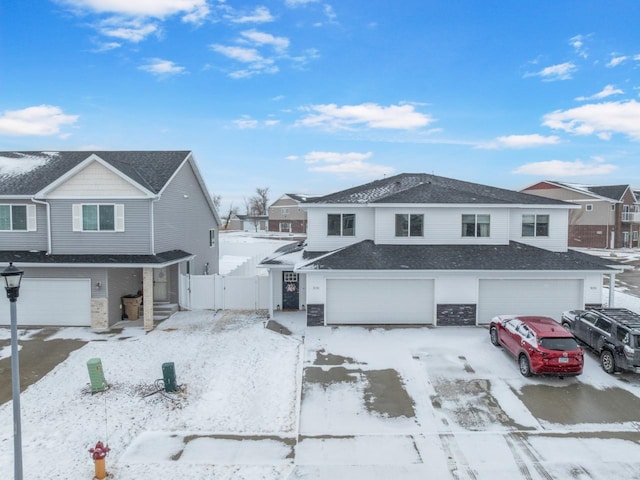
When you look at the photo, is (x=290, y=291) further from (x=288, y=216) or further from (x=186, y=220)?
(x=288, y=216)

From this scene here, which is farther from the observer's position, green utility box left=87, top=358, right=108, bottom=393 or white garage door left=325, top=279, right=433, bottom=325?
white garage door left=325, top=279, right=433, bottom=325

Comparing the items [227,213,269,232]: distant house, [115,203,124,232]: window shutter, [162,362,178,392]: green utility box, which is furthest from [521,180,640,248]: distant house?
[227,213,269,232]: distant house

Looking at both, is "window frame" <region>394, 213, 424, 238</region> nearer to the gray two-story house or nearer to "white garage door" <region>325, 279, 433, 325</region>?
"white garage door" <region>325, 279, 433, 325</region>

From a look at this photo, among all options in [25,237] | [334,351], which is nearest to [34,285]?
[25,237]

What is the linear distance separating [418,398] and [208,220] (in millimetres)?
19242

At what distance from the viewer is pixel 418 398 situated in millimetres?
11516

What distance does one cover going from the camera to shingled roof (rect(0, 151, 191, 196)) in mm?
19156

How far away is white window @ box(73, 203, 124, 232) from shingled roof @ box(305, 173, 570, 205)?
8.59 meters

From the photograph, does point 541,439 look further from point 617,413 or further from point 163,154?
point 163,154

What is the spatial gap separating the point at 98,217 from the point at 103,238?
3.13ft

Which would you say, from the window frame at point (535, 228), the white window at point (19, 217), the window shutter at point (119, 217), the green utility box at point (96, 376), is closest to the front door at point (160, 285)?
the window shutter at point (119, 217)

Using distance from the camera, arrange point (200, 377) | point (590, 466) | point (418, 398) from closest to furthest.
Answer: point (590, 466) < point (418, 398) < point (200, 377)

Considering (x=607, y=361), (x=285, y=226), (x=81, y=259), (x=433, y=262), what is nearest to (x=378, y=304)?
(x=433, y=262)

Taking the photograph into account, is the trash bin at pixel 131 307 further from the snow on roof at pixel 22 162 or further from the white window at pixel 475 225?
the white window at pixel 475 225
